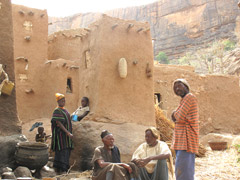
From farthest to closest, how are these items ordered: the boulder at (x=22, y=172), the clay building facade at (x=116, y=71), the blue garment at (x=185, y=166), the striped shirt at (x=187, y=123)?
the clay building facade at (x=116, y=71) < the boulder at (x=22, y=172) < the striped shirt at (x=187, y=123) < the blue garment at (x=185, y=166)

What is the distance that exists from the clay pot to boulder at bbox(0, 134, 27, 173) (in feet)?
0.55

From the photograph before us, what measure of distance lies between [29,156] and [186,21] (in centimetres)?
3487

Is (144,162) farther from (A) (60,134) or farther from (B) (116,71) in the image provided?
(B) (116,71)

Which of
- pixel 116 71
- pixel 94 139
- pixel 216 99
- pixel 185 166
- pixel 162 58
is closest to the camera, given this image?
pixel 185 166

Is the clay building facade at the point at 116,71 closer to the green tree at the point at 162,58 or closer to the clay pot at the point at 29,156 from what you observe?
the clay pot at the point at 29,156

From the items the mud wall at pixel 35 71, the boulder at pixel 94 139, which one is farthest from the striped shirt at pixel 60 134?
the mud wall at pixel 35 71

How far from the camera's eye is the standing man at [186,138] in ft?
10.7

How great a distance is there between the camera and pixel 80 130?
523cm

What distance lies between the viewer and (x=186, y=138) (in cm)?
334

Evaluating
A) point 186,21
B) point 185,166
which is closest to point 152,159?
point 185,166

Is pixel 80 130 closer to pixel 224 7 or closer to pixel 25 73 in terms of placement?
pixel 25 73

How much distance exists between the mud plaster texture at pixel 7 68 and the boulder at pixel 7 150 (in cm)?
17

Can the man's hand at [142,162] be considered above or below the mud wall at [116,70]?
below

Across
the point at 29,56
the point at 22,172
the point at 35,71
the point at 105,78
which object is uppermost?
the point at 29,56
